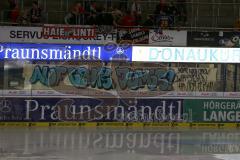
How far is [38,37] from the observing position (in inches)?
894

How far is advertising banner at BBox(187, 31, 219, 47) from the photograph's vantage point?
2345 cm

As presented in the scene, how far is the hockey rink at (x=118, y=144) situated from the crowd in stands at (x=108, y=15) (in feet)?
15.4

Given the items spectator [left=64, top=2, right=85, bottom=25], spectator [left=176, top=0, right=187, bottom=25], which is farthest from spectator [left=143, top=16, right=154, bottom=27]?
spectator [left=64, top=2, right=85, bottom=25]

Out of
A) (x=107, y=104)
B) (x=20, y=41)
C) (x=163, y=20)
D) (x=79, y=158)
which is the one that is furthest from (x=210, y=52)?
(x=79, y=158)

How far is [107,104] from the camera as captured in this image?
22.7 m

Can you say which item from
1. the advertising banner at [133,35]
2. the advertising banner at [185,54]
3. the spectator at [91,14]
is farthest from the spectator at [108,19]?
the advertising banner at [185,54]

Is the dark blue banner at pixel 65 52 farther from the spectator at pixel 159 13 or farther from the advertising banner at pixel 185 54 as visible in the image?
the spectator at pixel 159 13

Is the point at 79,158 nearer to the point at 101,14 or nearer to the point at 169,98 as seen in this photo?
the point at 169,98

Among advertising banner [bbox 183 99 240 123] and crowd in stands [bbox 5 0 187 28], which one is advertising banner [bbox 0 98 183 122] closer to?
advertising banner [bbox 183 99 240 123]

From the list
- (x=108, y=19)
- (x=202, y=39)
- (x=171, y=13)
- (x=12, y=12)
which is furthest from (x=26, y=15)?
(x=202, y=39)

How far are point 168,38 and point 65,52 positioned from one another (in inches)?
160

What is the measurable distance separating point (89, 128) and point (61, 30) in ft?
12.9

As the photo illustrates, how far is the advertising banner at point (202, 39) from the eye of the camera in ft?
76.9

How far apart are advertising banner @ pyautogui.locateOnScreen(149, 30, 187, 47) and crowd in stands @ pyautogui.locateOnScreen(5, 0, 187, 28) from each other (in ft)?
2.15
